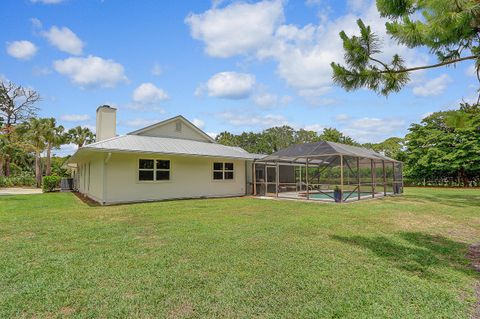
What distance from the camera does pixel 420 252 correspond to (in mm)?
4906

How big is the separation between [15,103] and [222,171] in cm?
3232

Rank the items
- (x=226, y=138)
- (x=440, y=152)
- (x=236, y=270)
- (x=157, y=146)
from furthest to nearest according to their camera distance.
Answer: (x=226, y=138) < (x=440, y=152) < (x=157, y=146) < (x=236, y=270)

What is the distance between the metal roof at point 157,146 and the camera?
11.8m

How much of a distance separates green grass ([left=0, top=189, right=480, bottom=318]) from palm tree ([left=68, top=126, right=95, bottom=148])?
108 feet

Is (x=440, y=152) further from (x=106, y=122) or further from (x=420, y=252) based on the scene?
(x=106, y=122)

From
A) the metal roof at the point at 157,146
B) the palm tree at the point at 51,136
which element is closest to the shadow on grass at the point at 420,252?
the metal roof at the point at 157,146

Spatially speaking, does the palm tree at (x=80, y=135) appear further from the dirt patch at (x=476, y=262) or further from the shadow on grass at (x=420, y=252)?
the dirt patch at (x=476, y=262)

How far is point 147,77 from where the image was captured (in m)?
13.8

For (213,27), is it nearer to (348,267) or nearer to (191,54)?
(191,54)

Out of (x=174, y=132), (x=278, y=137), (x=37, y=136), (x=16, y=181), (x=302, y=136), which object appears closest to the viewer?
(x=174, y=132)

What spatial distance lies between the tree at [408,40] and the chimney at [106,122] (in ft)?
49.1

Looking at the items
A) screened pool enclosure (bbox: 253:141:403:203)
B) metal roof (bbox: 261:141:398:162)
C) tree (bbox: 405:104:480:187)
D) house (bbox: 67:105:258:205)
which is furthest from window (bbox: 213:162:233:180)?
tree (bbox: 405:104:480:187)

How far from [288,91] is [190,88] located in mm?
6020

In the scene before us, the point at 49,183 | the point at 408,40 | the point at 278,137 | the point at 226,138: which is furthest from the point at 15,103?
the point at 408,40
